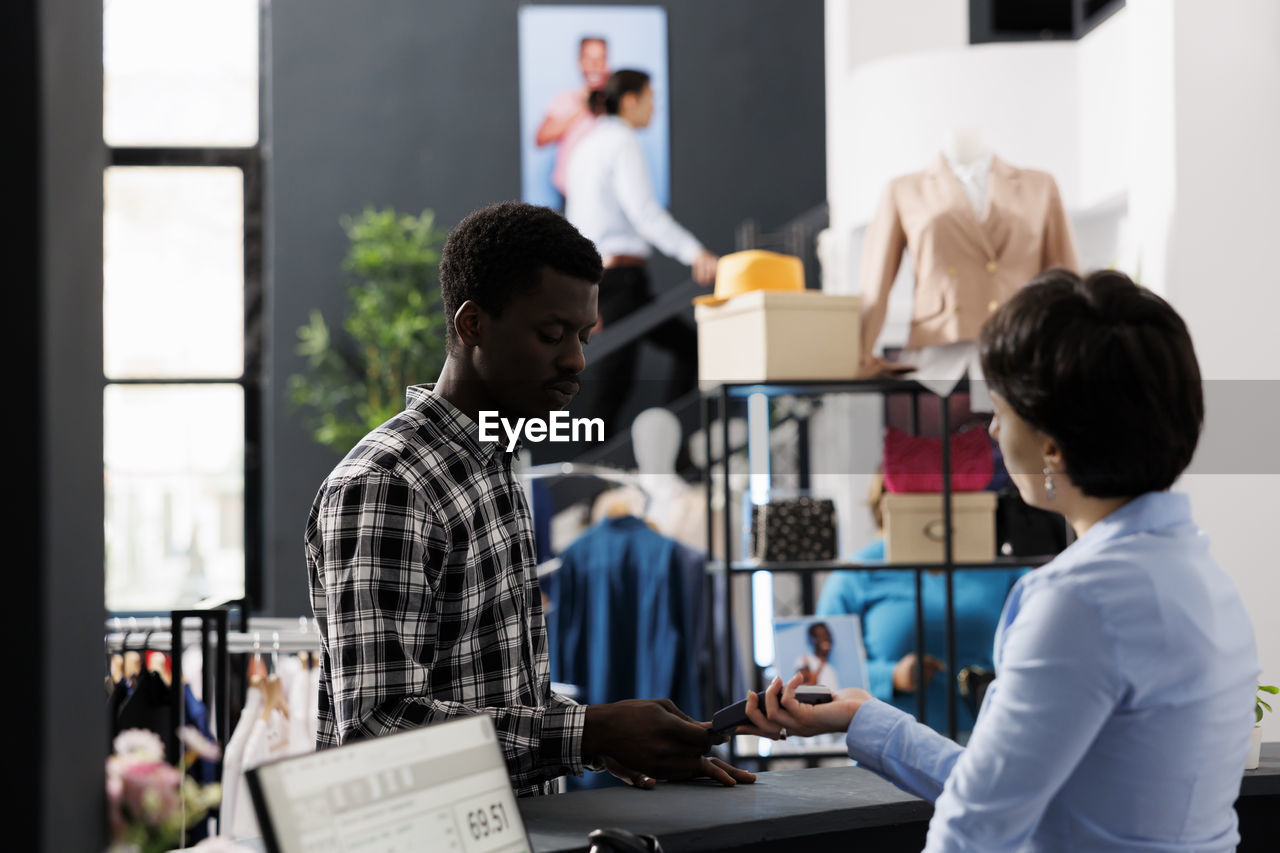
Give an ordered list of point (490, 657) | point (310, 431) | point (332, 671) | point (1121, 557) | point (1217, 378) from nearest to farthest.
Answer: point (1121, 557) → point (332, 671) → point (490, 657) → point (1217, 378) → point (310, 431)

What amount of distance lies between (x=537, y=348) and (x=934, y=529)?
2.52m

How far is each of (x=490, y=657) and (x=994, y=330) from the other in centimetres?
69

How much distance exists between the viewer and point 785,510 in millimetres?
3811

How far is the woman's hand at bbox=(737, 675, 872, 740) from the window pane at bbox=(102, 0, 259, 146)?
7.59 meters

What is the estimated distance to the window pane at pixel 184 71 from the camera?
8078 mm

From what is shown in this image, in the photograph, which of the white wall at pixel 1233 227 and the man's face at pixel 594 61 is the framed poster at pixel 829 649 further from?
the man's face at pixel 594 61

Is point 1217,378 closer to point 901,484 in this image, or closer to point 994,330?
point 901,484

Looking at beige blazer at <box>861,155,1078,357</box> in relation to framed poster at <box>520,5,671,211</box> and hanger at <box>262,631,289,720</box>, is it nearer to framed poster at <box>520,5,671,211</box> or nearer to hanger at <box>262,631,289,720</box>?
hanger at <box>262,631,289,720</box>

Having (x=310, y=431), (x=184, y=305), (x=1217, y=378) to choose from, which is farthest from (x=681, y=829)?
(x=184, y=305)

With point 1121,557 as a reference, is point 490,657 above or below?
below

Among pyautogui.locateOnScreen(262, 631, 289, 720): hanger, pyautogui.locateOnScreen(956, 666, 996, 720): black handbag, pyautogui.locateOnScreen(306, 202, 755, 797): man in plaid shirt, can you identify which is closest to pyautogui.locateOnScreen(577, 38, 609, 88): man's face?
pyautogui.locateOnScreen(956, 666, 996, 720): black handbag

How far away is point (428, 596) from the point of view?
137 cm

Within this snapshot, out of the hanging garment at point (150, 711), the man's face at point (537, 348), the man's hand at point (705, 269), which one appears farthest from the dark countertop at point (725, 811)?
the man's hand at point (705, 269)

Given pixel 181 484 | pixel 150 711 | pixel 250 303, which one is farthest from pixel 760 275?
pixel 181 484
